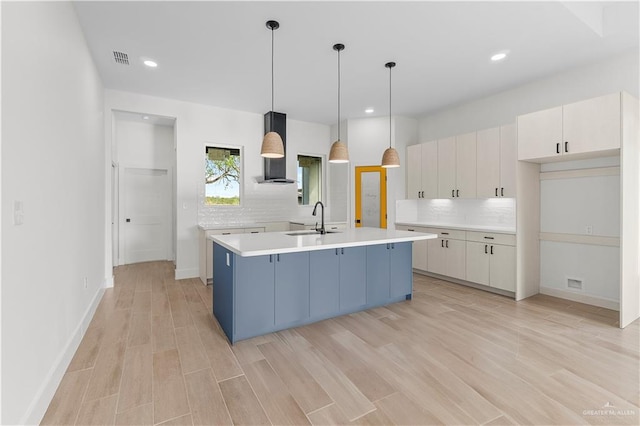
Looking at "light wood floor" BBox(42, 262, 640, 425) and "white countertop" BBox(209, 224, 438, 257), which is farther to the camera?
"white countertop" BBox(209, 224, 438, 257)

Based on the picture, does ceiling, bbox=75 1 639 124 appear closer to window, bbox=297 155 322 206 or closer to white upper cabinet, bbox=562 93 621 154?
white upper cabinet, bbox=562 93 621 154

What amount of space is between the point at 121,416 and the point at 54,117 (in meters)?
2.07

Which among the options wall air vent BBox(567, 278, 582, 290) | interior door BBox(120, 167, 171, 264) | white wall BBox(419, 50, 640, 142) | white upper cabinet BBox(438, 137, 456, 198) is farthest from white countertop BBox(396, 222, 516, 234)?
interior door BBox(120, 167, 171, 264)

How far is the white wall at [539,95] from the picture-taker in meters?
3.52

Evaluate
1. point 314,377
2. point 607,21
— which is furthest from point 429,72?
point 314,377

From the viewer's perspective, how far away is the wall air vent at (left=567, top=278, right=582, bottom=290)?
3.90m

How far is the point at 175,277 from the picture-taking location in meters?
5.10

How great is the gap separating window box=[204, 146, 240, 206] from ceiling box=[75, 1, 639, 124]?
1.16 m

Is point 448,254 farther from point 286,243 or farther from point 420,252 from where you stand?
point 286,243

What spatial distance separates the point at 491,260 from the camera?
4289 mm

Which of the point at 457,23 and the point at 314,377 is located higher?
the point at 457,23

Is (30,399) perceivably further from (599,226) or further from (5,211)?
(599,226)

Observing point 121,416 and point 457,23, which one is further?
point 457,23

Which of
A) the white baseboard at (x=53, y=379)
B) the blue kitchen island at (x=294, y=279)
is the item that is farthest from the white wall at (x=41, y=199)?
the blue kitchen island at (x=294, y=279)
